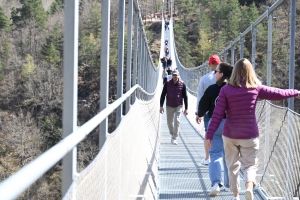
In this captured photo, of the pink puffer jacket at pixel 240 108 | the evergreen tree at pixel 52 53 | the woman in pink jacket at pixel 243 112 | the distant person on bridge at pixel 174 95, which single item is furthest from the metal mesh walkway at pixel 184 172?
the evergreen tree at pixel 52 53

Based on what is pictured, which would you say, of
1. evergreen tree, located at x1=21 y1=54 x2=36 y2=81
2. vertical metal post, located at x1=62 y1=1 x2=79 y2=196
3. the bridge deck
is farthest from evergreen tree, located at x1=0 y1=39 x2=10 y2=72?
vertical metal post, located at x1=62 y1=1 x2=79 y2=196

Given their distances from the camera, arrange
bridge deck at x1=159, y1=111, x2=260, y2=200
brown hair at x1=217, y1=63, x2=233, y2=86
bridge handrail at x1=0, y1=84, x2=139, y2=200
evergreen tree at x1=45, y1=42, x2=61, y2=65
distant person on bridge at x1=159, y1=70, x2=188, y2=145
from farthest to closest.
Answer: evergreen tree at x1=45, y1=42, x2=61, y2=65 → distant person on bridge at x1=159, y1=70, x2=188, y2=145 → bridge deck at x1=159, y1=111, x2=260, y2=200 → brown hair at x1=217, y1=63, x2=233, y2=86 → bridge handrail at x1=0, y1=84, x2=139, y2=200

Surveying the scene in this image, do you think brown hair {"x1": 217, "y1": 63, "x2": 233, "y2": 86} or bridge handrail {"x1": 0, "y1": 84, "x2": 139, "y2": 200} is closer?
bridge handrail {"x1": 0, "y1": 84, "x2": 139, "y2": 200}

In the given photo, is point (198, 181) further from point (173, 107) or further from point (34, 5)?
point (34, 5)

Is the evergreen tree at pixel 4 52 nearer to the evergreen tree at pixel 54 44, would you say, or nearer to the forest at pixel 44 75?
the forest at pixel 44 75

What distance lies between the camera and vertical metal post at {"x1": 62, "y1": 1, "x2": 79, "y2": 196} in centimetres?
139

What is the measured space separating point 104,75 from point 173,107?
5274mm

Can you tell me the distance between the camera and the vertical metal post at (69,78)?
1.39 m

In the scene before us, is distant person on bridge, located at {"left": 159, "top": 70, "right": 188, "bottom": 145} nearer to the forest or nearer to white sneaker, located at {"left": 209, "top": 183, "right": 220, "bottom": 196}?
the forest

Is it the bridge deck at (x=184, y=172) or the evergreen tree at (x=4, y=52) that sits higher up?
the evergreen tree at (x=4, y=52)

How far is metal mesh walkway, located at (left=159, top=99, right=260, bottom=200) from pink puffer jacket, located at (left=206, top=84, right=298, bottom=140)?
105cm

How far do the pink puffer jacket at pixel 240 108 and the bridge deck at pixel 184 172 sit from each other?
41.6 inches

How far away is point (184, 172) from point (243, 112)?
2.66m

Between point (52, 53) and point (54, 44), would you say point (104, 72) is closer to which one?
point (54, 44)
